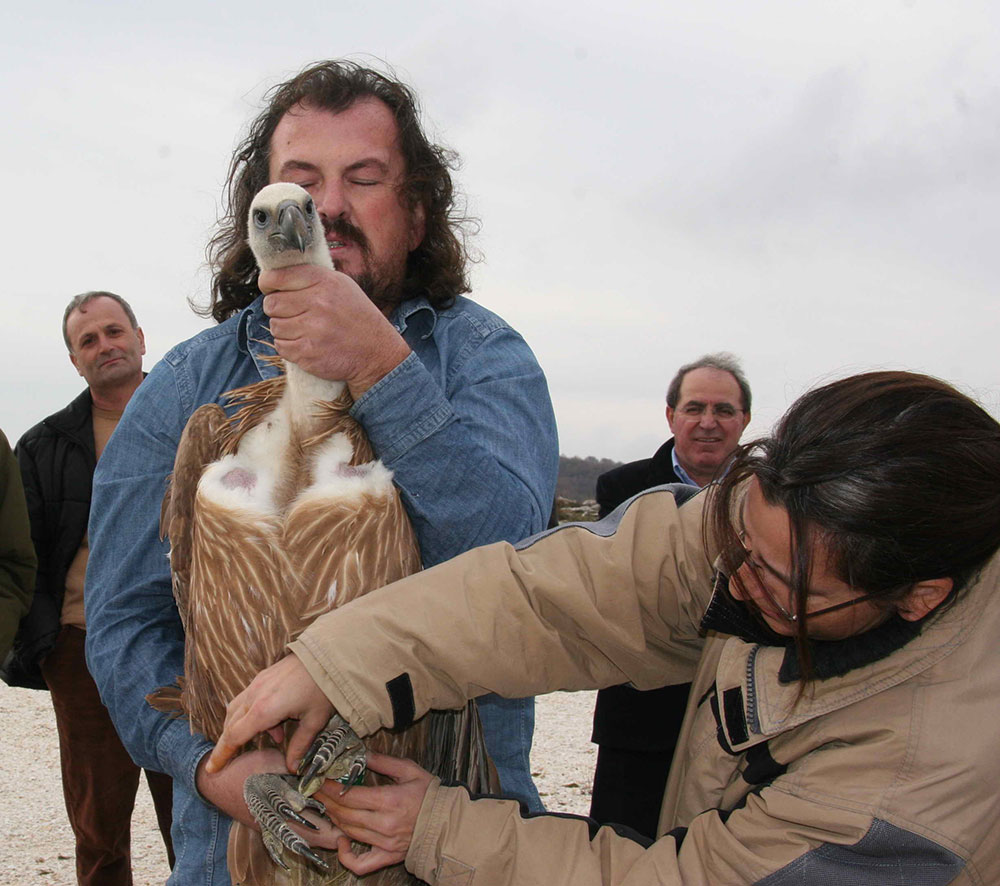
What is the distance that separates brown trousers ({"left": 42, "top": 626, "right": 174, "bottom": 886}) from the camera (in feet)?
18.2

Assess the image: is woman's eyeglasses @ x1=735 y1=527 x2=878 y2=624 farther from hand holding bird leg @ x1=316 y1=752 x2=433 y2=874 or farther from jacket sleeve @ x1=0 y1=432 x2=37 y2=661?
jacket sleeve @ x1=0 y1=432 x2=37 y2=661

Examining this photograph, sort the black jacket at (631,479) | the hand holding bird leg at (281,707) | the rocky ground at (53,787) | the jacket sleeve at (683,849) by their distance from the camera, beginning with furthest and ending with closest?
the rocky ground at (53,787)
the black jacket at (631,479)
the hand holding bird leg at (281,707)
the jacket sleeve at (683,849)

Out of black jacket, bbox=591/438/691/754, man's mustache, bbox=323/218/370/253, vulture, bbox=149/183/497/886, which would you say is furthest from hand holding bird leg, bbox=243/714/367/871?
black jacket, bbox=591/438/691/754

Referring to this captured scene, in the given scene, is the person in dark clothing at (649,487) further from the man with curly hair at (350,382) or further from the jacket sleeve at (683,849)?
the jacket sleeve at (683,849)

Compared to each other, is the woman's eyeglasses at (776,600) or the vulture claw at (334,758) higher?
the woman's eyeglasses at (776,600)

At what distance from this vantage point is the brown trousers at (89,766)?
554cm

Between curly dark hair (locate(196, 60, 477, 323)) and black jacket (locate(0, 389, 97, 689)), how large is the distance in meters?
2.88

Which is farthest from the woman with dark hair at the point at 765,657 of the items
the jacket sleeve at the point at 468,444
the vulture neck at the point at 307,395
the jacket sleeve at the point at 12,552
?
the jacket sleeve at the point at 12,552

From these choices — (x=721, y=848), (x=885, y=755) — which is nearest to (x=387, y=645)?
(x=721, y=848)

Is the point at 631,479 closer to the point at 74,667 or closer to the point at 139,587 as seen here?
the point at 74,667

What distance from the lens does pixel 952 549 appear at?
180 cm

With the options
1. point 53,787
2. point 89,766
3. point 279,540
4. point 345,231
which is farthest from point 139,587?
point 53,787

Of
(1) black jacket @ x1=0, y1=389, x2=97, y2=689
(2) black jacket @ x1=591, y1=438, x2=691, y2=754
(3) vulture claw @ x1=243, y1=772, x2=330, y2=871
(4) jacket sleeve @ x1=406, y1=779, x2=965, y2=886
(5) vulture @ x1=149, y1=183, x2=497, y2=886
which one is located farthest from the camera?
(1) black jacket @ x1=0, y1=389, x2=97, y2=689

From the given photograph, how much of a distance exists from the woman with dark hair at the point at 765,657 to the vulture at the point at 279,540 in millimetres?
419
